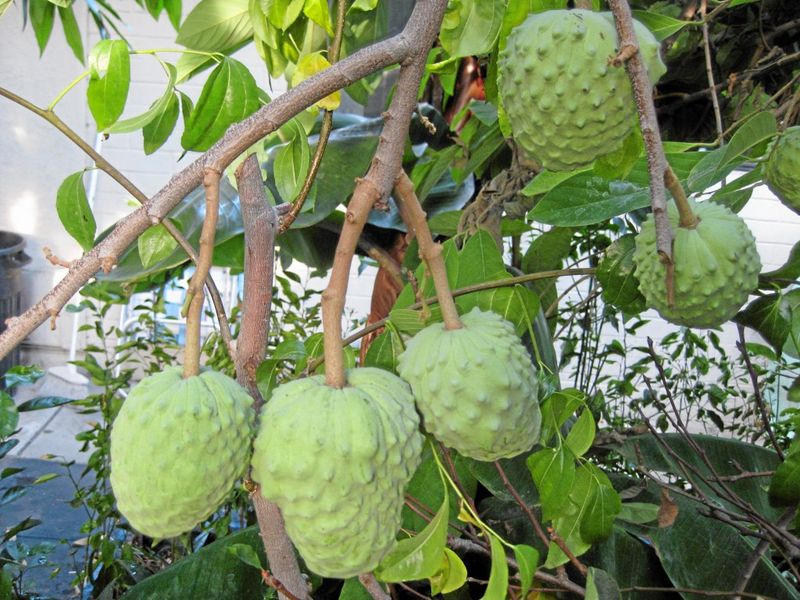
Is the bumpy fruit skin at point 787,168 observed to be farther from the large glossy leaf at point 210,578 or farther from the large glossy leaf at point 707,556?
the large glossy leaf at point 210,578

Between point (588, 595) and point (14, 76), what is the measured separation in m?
5.69

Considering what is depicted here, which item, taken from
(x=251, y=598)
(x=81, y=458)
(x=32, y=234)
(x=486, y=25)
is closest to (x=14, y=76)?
(x=32, y=234)

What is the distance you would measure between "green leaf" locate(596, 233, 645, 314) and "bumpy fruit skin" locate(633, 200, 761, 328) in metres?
0.21

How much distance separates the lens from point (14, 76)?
5352mm

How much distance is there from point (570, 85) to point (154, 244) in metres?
0.60

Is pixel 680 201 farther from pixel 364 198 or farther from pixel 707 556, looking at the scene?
pixel 707 556

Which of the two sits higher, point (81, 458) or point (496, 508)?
point (496, 508)

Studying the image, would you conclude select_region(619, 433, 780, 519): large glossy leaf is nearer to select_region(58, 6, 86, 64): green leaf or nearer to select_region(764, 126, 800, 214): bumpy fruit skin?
select_region(764, 126, 800, 214): bumpy fruit skin

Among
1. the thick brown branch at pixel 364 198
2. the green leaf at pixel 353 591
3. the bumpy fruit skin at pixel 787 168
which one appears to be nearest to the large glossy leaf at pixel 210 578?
the green leaf at pixel 353 591

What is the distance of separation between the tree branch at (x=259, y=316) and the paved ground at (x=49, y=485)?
1.53 metres

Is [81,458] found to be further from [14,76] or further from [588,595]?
[588,595]

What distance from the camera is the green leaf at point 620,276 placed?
3.46ft

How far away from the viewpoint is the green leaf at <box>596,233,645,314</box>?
1055mm

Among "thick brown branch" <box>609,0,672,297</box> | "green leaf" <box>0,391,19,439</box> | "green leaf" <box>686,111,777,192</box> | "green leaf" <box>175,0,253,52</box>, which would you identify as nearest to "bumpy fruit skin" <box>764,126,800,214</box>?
"green leaf" <box>686,111,777,192</box>
